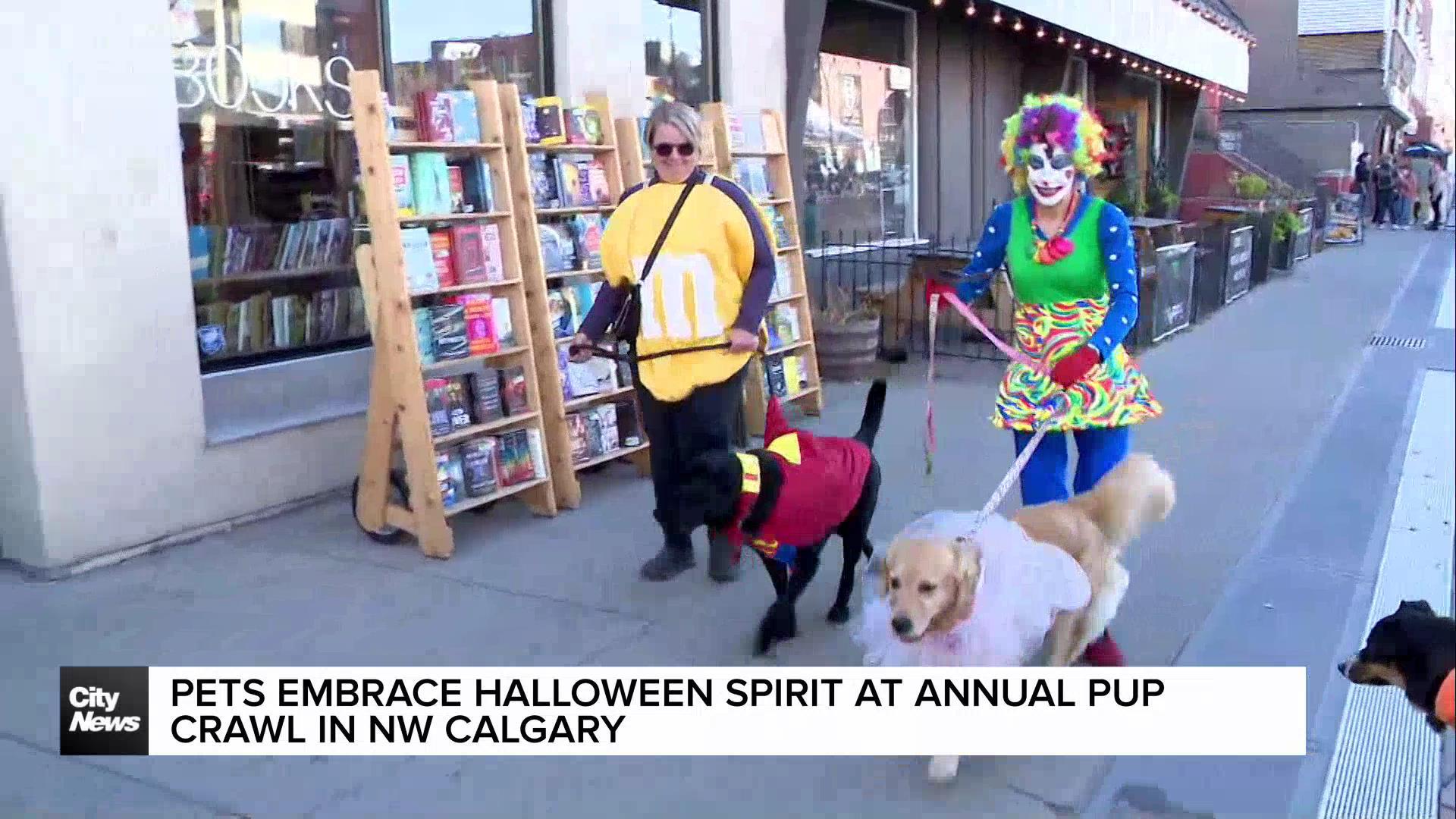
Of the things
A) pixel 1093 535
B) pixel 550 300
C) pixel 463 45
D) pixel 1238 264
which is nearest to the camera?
pixel 1093 535

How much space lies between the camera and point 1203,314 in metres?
13.3

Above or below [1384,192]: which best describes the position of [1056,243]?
below

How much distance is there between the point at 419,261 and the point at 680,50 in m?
4.03

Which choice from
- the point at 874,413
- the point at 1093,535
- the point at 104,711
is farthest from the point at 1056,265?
the point at 104,711

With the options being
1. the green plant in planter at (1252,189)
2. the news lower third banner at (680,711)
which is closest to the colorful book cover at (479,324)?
the news lower third banner at (680,711)

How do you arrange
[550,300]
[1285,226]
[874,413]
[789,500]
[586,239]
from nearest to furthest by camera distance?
→ [789,500]
[874,413]
[550,300]
[586,239]
[1285,226]

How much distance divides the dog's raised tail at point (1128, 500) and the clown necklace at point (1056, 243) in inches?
29.2

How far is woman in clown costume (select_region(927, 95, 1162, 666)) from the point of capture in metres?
4.21

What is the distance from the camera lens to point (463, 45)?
7.35 meters

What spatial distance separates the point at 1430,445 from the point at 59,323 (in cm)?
737

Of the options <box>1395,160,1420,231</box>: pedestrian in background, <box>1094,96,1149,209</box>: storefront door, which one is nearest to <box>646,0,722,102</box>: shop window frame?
<box>1094,96,1149,209</box>: storefront door

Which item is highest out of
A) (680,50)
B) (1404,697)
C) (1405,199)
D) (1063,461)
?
(680,50)

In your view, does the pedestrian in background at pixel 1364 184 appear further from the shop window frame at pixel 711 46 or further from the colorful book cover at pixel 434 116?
the colorful book cover at pixel 434 116

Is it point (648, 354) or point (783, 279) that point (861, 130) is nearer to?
point (783, 279)
